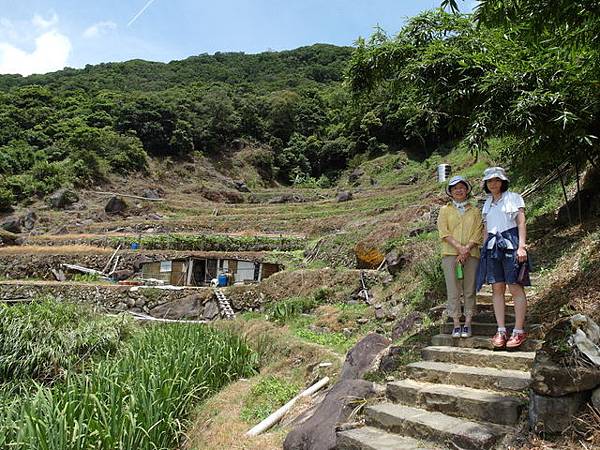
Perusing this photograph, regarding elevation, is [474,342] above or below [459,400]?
above

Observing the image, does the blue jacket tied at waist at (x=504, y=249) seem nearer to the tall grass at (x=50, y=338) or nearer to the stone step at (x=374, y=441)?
the stone step at (x=374, y=441)

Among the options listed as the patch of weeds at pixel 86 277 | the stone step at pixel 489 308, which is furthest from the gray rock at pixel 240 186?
the stone step at pixel 489 308

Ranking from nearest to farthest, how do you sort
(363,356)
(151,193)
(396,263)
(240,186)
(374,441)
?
(374,441)
(363,356)
(396,263)
(151,193)
(240,186)

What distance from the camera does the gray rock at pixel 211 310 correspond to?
1443cm

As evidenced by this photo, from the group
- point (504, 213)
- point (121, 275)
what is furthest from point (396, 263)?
point (121, 275)

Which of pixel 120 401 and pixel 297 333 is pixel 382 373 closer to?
pixel 120 401

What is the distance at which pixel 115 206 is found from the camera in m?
32.0

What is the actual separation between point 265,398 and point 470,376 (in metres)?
3.48

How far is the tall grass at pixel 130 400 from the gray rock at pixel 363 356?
6.90ft

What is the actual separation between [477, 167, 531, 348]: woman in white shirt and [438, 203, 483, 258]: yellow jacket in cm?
31


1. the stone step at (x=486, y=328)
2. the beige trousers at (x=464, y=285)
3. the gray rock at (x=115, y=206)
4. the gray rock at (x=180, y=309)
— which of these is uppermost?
the gray rock at (x=115, y=206)

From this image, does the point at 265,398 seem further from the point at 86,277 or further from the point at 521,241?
the point at 86,277

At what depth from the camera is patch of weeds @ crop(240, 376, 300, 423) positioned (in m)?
6.04

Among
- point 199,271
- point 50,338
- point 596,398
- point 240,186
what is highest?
point 240,186
